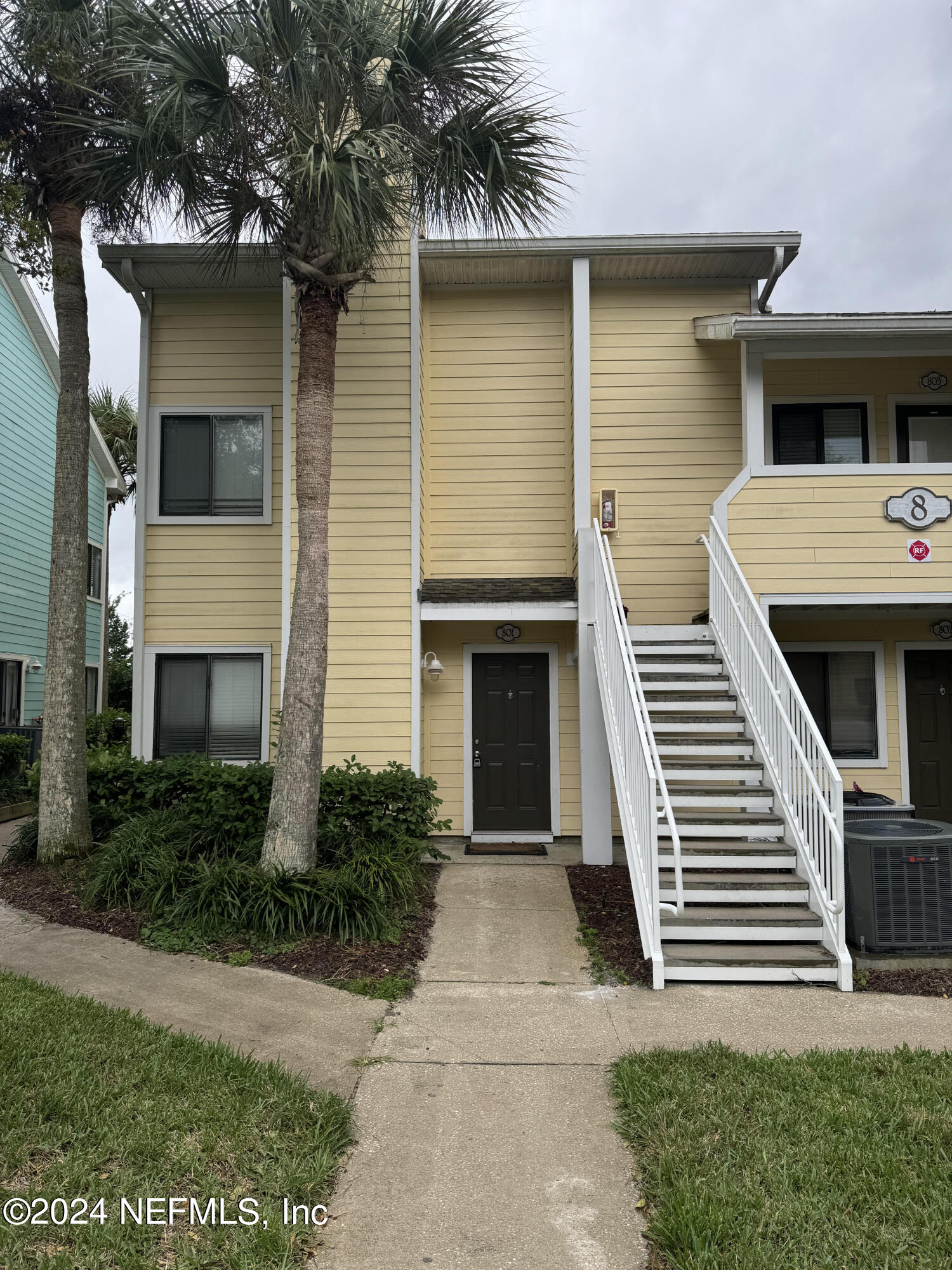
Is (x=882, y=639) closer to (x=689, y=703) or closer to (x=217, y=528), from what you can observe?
(x=689, y=703)

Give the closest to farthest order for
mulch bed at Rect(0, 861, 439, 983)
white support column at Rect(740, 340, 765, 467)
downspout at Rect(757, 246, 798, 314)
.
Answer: mulch bed at Rect(0, 861, 439, 983), white support column at Rect(740, 340, 765, 467), downspout at Rect(757, 246, 798, 314)

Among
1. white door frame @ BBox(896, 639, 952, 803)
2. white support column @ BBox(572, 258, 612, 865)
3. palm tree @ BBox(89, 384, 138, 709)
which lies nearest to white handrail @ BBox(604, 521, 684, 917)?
white support column @ BBox(572, 258, 612, 865)

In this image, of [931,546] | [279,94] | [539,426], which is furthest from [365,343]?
[931,546]

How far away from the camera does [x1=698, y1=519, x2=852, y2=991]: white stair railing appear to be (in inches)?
217

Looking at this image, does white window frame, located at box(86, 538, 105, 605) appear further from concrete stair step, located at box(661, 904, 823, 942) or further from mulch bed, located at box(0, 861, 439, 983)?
concrete stair step, located at box(661, 904, 823, 942)

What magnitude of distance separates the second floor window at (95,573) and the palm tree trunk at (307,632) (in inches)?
557

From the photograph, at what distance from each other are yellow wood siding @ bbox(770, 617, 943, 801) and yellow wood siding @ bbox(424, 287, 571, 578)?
2.78m

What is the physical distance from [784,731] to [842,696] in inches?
147

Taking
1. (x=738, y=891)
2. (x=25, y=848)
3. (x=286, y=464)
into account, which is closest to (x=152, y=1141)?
(x=738, y=891)

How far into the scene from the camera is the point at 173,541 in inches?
375

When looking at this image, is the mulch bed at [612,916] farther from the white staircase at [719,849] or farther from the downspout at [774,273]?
the downspout at [774,273]

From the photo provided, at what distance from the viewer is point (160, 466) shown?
965 cm

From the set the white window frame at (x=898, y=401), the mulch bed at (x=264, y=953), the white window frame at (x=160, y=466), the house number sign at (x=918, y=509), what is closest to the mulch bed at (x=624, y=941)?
the mulch bed at (x=264, y=953)

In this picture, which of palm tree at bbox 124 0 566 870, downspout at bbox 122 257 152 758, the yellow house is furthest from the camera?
downspout at bbox 122 257 152 758
